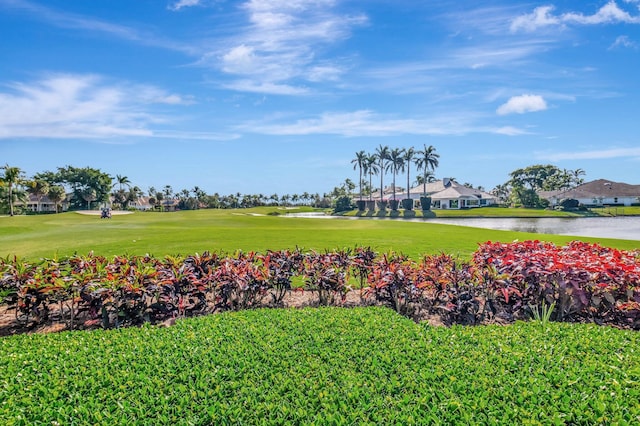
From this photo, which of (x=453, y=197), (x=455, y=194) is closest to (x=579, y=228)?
(x=453, y=197)

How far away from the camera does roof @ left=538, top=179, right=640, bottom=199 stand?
79062 millimetres

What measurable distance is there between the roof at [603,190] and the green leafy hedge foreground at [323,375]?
8964 cm

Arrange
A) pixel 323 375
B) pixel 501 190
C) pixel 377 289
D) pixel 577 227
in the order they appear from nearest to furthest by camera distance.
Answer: pixel 323 375 < pixel 377 289 < pixel 577 227 < pixel 501 190

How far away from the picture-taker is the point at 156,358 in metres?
3.50

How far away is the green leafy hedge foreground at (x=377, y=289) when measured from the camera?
5094mm

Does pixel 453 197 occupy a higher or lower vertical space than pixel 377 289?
higher

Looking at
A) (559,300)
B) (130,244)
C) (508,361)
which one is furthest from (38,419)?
(130,244)

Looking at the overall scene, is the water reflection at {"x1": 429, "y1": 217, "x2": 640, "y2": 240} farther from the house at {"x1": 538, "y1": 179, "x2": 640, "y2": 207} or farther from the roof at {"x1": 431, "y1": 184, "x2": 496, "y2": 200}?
the house at {"x1": 538, "y1": 179, "x2": 640, "y2": 207}

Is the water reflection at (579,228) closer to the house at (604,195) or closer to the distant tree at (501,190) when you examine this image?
the house at (604,195)

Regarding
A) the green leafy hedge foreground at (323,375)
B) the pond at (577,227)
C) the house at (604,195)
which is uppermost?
the house at (604,195)

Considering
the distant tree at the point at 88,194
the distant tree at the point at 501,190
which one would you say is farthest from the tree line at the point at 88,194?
the distant tree at the point at 501,190

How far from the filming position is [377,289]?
5.82 metres

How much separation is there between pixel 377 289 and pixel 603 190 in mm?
94989

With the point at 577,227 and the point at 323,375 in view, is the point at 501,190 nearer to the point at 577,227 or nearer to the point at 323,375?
the point at 577,227
